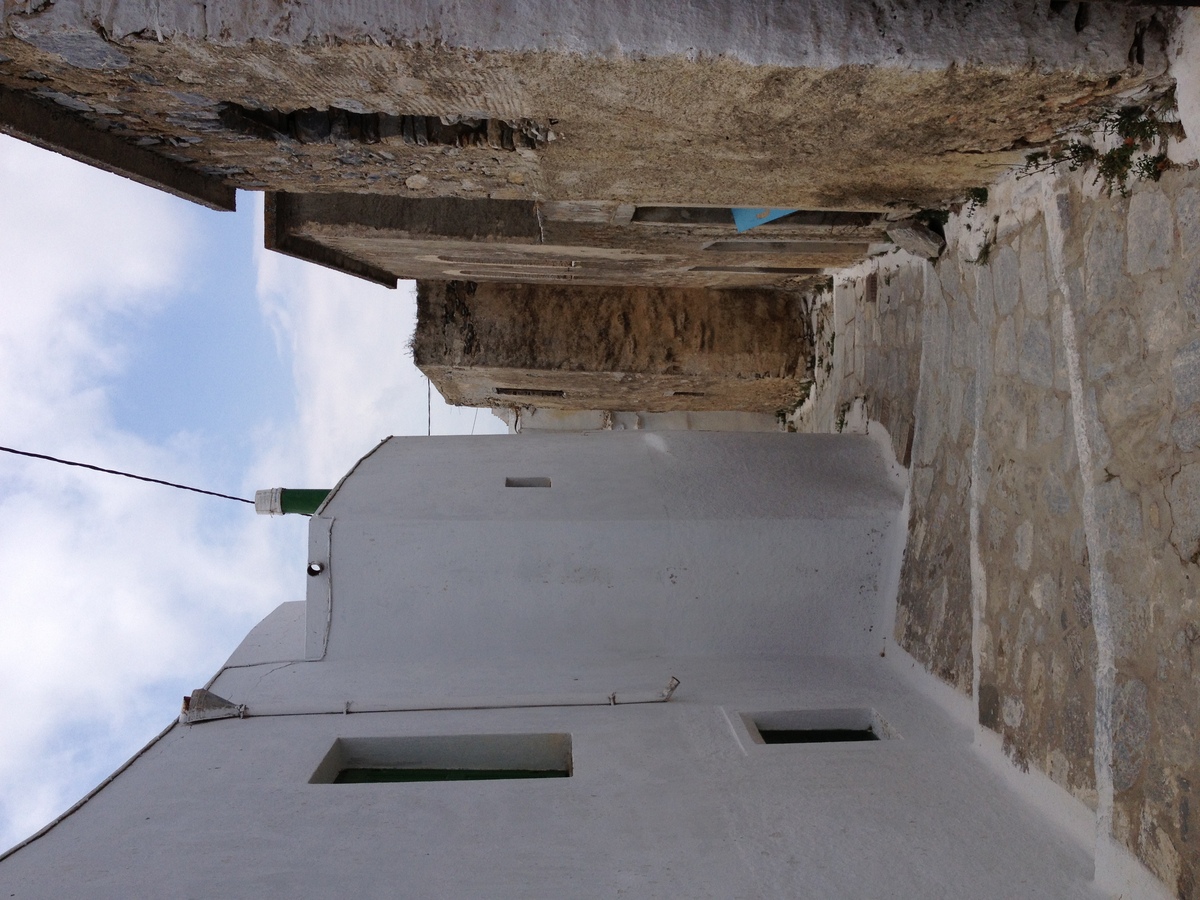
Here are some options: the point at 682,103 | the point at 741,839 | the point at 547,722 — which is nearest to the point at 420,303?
the point at 547,722

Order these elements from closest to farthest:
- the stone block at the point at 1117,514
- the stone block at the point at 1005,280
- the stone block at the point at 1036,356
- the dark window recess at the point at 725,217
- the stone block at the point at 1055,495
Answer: the stone block at the point at 1117,514 < the stone block at the point at 1055,495 < the stone block at the point at 1036,356 < the stone block at the point at 1005,280 < the dark window recess at the point at 725,217

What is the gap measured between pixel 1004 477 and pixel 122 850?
3763mm

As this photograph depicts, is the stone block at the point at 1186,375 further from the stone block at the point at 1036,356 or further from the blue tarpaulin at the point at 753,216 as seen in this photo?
the blue tarpaulin at the point at 753,216

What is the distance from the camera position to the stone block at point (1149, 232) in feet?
8.88

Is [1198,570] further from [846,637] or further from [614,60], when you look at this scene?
[846,637]

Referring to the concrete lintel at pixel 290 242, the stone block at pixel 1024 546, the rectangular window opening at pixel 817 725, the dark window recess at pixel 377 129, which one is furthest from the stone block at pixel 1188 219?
the concrete lintel at pixel 290 242

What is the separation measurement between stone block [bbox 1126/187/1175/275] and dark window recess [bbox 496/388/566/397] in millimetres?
6531

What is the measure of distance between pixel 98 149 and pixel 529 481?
9.76ft

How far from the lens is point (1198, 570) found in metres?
2.56

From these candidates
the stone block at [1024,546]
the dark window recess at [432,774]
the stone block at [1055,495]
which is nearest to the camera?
the stone block at [1055,495]

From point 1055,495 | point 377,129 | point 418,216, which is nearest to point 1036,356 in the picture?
point 1055,495

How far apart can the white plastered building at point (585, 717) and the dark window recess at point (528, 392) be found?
121 inches

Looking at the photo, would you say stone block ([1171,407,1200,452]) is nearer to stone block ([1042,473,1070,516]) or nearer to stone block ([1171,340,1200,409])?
stone block ([1171,340,1200,409])

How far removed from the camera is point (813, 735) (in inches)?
178
